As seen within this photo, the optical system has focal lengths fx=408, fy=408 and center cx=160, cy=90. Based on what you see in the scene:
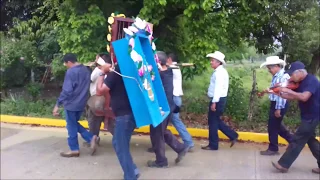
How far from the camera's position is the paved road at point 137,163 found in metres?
5.36

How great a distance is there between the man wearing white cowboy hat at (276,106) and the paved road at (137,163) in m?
0.24

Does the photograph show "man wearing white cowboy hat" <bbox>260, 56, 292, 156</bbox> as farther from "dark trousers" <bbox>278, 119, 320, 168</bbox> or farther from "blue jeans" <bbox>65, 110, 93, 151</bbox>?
"blue jeans" <bbox>65, 110, 93, 151</bbox>

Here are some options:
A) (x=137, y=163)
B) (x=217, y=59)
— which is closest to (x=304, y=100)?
(x=217, y=59)

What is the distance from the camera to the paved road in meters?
5.36

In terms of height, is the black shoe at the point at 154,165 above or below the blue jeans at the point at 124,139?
below

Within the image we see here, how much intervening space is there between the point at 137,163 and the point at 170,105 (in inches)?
38.9

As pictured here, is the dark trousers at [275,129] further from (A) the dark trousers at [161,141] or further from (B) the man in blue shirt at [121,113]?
(B) the man in blue shirt at [121,113]

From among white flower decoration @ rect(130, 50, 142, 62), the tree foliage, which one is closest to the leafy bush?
the tree foliage

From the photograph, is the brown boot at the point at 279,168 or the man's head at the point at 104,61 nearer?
the man's head at the point at 104,61

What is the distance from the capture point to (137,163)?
5801 millimetres

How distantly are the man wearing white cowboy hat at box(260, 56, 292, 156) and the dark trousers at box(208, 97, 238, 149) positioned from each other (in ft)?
2.02

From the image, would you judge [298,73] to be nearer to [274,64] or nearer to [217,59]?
[274,64]

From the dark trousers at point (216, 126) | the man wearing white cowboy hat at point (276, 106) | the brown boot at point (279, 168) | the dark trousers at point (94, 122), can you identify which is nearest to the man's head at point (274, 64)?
the man wearing white cowboy hat at point (276, 106)

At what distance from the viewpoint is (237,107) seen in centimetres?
798
